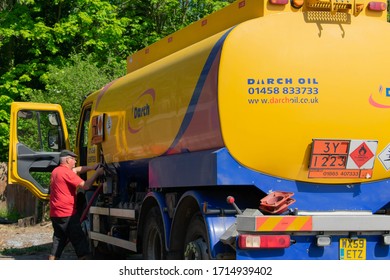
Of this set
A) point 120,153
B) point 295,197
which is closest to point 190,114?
point 295,197

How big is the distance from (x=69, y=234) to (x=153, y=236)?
1933 mm

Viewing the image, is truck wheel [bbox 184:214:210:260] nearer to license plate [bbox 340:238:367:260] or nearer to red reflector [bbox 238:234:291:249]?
red reflector [bbox 238:234:291:249]

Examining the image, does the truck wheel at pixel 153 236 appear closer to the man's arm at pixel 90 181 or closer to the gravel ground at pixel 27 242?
the man's arm at pixel 90 181

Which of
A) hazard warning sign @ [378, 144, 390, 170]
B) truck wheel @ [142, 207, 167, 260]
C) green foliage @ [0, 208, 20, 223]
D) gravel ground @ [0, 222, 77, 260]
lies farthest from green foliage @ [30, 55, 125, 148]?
hazard warning sign @ [378, 144, 390, 170]

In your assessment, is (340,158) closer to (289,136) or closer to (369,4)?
(289,136)

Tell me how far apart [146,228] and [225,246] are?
254 centimetres

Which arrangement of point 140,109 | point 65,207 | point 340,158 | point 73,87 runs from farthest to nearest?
point 73,87
point 65,207
point 140,109
point 340,158

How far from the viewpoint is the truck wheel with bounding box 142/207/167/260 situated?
8.93 m

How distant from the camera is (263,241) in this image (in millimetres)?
6742

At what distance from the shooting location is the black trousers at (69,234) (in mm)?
10516

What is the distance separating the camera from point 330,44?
7285 millimetres

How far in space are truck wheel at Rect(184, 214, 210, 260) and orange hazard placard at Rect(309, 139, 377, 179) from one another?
49.9 inches

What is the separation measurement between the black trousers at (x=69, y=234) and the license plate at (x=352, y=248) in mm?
4695

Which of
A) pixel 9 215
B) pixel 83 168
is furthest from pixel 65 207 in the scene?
pixel 9 215
